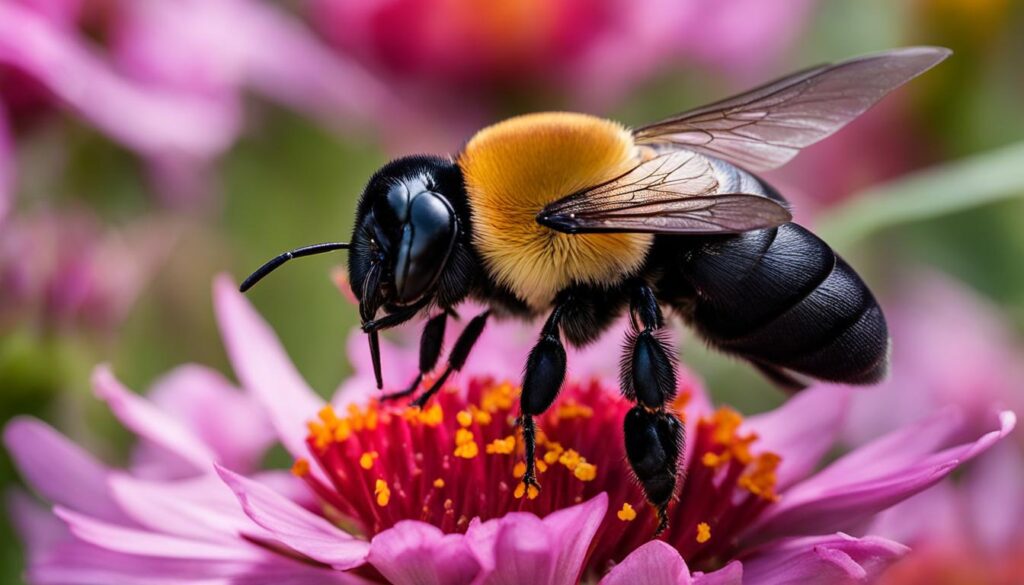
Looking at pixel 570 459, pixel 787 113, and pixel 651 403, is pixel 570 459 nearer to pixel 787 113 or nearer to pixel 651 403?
pixel 651 403

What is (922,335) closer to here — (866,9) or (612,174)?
(866,9)

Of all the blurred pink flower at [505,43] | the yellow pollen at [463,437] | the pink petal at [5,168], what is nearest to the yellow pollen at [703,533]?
the yellow pollen at [463,437]

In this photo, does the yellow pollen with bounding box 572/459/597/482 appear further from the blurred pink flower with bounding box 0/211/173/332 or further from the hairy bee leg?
the blurred pink flower with bounding box 0/211/173/332

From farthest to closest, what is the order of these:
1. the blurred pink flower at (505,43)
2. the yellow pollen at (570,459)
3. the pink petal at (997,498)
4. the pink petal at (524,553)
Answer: the blurred pink flower at (505,43), the pink petal at (997,498), the yellow pollen at (570,459), the pink petal at (524,553)

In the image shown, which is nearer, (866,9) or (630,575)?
(630,575)

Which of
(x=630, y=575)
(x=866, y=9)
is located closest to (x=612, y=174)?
(x=630, y=575)

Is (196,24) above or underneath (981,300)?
above

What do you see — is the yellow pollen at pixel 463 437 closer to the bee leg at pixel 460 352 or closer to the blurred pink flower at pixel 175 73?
the bee leg at pixel 460 352
